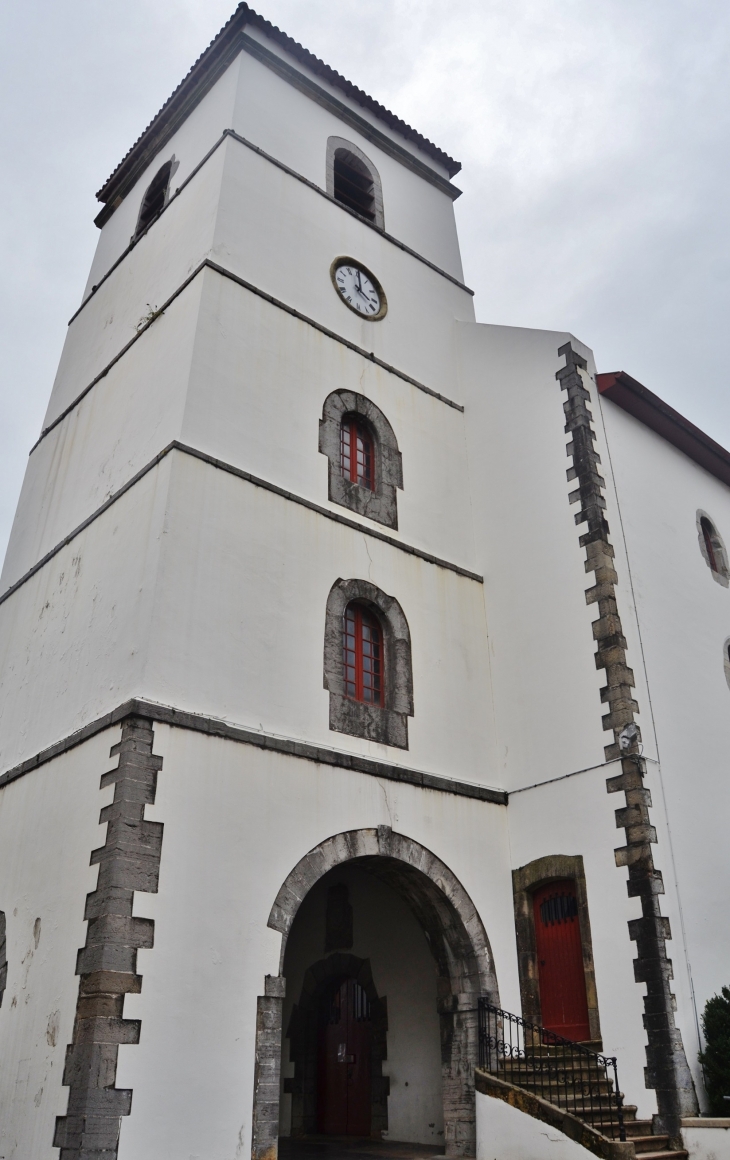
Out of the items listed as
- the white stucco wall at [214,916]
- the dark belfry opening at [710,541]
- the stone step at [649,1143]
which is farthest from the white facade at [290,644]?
the stone step at [649,1143]

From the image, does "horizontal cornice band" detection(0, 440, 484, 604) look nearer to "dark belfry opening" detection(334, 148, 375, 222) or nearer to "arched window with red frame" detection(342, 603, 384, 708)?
"arched window with red frame" detection(342, 603, 384, 708)

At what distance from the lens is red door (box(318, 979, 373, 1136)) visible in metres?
10.9

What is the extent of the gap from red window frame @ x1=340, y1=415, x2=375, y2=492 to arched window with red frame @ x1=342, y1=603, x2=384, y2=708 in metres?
1.70

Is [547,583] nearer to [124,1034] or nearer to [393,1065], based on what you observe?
[393,1065]

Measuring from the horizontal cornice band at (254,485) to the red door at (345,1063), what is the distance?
16.8 feet

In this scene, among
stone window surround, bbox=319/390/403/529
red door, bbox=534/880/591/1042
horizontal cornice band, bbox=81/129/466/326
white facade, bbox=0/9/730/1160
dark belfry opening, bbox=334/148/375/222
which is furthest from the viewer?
dark belfry opening, bbox=334/148/375/222

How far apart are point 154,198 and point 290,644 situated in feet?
28.6

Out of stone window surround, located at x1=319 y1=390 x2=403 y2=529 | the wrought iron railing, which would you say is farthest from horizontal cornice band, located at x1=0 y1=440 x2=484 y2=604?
the wrought iron railing

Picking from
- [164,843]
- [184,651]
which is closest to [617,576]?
[184,651]

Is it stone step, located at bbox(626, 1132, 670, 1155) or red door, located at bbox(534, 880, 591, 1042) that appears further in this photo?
red door, located at bbox(534, 880, 591, 1042)

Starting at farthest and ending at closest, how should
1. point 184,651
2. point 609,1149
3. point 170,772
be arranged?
point 184,651, point 170,772, point 609,1149

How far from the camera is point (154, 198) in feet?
47.7

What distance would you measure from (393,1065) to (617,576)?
5.92m

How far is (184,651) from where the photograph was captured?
27.2 feet
